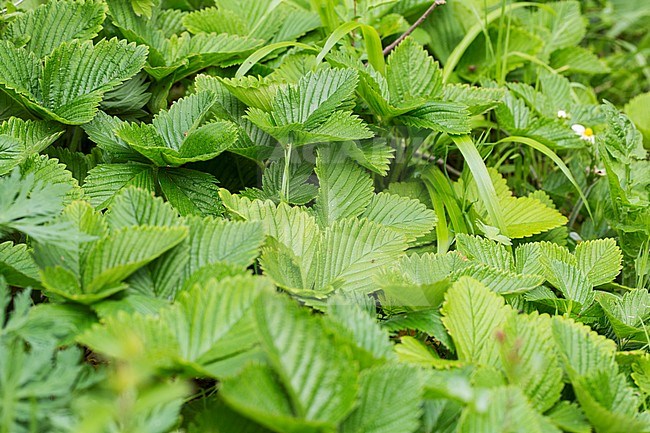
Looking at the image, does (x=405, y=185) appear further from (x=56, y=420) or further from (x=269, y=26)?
(x=56, y=420)

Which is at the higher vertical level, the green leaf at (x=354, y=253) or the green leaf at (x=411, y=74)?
the green leaf at (x=411, y=74)

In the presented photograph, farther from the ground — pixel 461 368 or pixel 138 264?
pixel 138 264

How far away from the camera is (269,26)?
1.82 m

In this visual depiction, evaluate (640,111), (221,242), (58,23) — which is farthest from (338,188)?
(640,111)

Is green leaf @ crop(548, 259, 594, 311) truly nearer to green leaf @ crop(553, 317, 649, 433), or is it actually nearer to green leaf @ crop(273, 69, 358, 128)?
green leaf @ crop(553, 317, 649, 433)

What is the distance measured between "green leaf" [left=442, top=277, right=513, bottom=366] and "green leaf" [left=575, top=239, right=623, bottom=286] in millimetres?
371

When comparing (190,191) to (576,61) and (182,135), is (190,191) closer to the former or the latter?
(182,135)

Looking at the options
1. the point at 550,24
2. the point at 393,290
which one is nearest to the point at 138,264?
the point at 393,290

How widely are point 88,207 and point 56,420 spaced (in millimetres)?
418

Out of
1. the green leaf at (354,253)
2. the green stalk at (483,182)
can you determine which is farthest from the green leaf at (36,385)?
the green stalk at (483,182)

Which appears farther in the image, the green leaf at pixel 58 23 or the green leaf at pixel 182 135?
the green leaf at pixel 58 23

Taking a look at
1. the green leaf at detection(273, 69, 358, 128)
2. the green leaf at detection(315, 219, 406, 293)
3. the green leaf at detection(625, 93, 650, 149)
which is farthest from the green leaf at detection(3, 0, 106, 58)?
the green leaf at detection(625, 93, 650, 149)

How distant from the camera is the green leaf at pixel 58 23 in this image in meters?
1.52

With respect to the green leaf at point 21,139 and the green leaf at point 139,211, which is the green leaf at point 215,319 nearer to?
the green leaf at point 139,211
